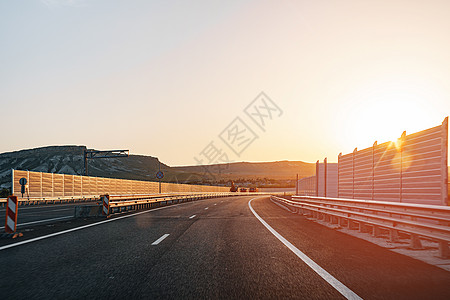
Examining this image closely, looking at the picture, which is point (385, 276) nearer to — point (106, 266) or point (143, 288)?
point (143, 288)

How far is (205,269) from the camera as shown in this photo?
6410 millimetres

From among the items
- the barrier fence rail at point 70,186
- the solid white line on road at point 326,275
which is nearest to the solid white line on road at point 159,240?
the solid white line on road at point 326,275

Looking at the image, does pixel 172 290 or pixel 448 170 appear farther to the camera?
pixel 448 170

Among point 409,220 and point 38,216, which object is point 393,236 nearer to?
point 409,220

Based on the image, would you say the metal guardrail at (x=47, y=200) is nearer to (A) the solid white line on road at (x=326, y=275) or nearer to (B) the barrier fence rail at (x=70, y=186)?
(B) the barrier fence rail at (x=70, y=186)

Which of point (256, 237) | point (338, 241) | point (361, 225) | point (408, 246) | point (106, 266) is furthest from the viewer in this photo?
point (361, 225)

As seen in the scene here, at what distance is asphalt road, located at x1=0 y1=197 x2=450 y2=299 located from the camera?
16.4ft

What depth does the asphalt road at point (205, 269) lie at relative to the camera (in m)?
Answer: 5.01

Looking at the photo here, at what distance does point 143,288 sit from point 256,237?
5773 mm

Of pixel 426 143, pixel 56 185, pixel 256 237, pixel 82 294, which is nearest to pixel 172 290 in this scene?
pixel 82 294

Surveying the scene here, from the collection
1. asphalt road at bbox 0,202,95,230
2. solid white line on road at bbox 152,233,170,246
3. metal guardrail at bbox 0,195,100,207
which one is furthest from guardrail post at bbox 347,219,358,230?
metal guardrail at bbox 0,195,100,207

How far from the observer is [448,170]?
1007 centimetres

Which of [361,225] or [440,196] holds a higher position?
[440,196]

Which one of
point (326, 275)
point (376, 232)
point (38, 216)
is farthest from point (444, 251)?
point (38, 216)
